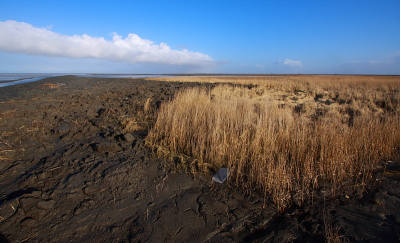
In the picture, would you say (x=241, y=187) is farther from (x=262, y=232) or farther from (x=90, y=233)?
(x=90, y=233)

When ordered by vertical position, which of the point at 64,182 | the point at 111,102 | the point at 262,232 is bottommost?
the point at 262,232

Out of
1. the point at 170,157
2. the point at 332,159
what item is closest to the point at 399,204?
the point at 332,159

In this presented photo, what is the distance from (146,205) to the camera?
3.04 meters

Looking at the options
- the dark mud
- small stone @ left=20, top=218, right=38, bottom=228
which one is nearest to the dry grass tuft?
the dark mud

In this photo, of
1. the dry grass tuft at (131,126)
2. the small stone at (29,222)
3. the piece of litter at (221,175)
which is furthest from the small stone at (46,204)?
the dry grass tuft at (131,126)

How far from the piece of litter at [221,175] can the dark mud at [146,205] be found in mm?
147

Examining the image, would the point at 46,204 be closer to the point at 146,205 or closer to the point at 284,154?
the point at 146,205

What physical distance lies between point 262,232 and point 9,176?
13.8 feet

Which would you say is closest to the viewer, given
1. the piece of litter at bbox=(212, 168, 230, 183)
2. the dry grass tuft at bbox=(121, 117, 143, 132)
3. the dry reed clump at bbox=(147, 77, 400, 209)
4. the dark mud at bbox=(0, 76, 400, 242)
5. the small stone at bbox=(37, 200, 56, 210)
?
the dark mud at bbox=(0, 76, 400, 242)

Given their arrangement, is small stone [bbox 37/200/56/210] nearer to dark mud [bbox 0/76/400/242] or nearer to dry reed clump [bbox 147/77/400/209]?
dark mud [bbox 0/76/400/242]

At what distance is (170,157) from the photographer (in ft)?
14.7

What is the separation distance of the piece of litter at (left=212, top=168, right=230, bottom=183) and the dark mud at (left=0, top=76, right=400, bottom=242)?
0.48 feet

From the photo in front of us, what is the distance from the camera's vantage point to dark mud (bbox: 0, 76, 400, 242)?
2.53m

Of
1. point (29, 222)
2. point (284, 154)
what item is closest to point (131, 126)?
point (29, 222)
